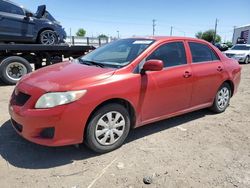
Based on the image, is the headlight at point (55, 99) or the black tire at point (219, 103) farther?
the black tire at point (219, 103)

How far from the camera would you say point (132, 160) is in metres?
3.43

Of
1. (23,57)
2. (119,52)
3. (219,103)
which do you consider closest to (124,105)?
(119,52)

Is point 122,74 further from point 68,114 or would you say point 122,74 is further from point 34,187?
point 34,187

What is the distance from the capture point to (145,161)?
3.41 meters

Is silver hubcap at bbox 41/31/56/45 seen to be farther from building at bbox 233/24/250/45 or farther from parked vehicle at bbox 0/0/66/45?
building at bbox 233/24/250/45

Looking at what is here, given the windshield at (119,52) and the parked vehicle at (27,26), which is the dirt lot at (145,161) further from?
the parked vehicle at (27,26)

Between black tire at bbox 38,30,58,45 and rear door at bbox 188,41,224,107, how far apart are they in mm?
6212

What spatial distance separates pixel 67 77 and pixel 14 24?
6.16 m

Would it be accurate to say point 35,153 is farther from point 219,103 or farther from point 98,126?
point 219,103

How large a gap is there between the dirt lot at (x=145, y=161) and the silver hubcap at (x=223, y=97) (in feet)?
2.72

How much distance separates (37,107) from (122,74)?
120 centimetres

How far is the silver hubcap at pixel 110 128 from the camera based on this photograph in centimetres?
348

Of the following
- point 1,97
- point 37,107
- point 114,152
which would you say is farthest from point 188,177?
point 1,97

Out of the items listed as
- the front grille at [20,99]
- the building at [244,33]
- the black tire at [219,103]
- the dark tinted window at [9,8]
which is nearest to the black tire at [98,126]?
the front grille at [20,99]
